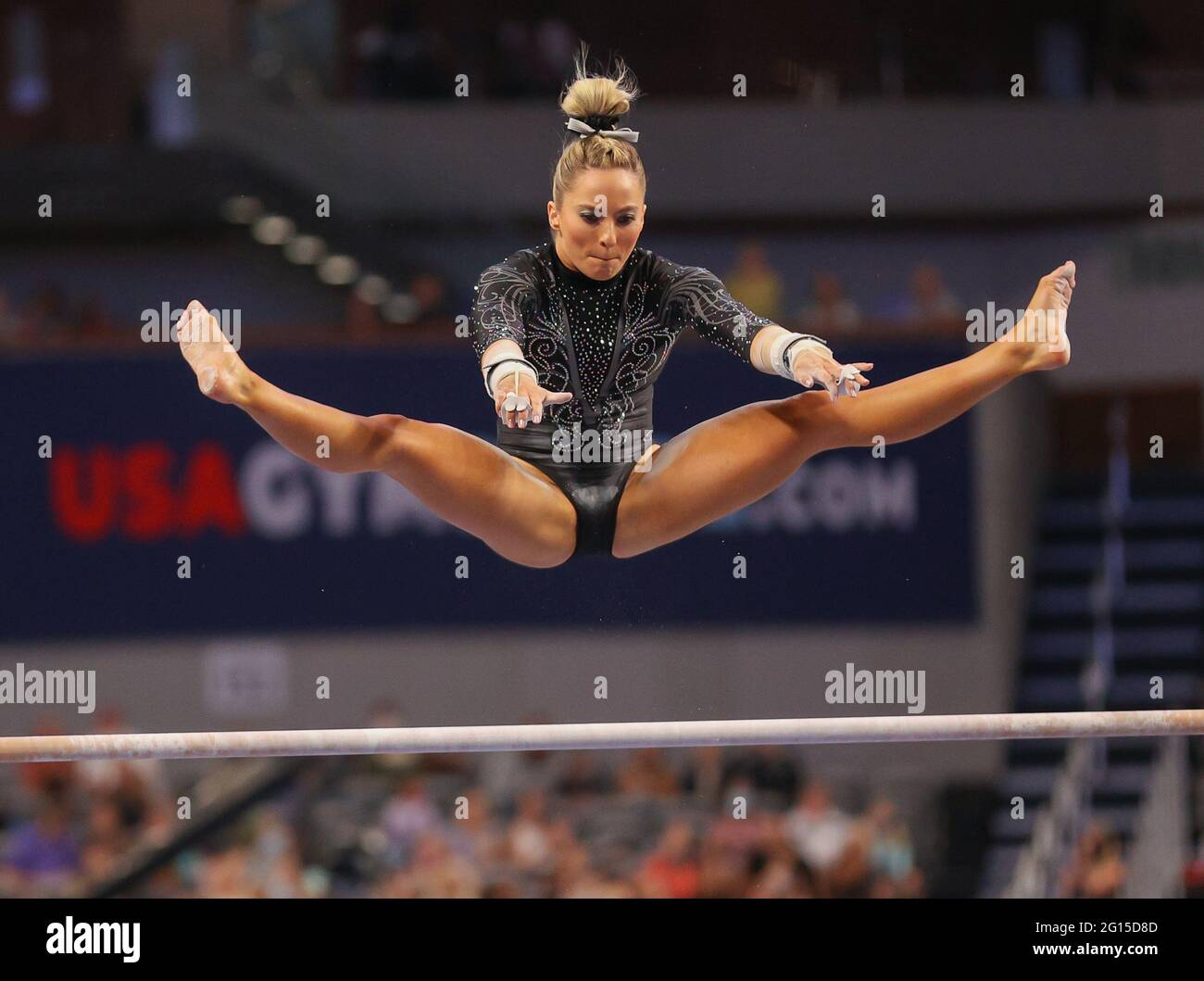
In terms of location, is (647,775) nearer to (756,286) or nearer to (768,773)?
(768,773)

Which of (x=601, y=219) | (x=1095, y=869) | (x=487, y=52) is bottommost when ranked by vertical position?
(x=1095, y=869)

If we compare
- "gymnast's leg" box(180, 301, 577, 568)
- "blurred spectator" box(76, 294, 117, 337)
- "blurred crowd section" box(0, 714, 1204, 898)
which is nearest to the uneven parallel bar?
"gymnast's leg" box(180, 301, 577, 568)

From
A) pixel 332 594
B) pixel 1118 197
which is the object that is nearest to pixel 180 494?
pixel 332 594

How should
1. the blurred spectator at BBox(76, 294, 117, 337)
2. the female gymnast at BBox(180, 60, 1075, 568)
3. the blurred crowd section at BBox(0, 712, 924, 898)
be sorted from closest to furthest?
the female gymnast at BBox(180, 60, 1075, 568) → the blurred crowd section at BBox(0, 712, 924, 898) → the blurred spectator at BBox(76, 294, 117, 337)

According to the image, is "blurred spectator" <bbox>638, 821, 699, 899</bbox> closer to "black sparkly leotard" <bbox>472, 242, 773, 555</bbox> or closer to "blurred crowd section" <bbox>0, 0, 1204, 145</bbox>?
"black sparkly leotard" <bbox>472, 242, 773, 555</bbox>

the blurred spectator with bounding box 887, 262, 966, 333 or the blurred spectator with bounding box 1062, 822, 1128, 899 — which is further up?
the blurred spectator with bounding box 887, 262, 966, 333

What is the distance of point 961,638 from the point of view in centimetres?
774

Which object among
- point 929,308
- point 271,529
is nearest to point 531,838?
point 271,529

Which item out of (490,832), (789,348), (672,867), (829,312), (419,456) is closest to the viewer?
(789,348)

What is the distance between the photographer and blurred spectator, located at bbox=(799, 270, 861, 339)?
7.42 meters

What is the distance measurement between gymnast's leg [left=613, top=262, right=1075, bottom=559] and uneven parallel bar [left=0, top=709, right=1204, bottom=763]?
20.7 inches

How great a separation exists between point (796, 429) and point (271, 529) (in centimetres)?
380

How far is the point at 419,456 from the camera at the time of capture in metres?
4.11
